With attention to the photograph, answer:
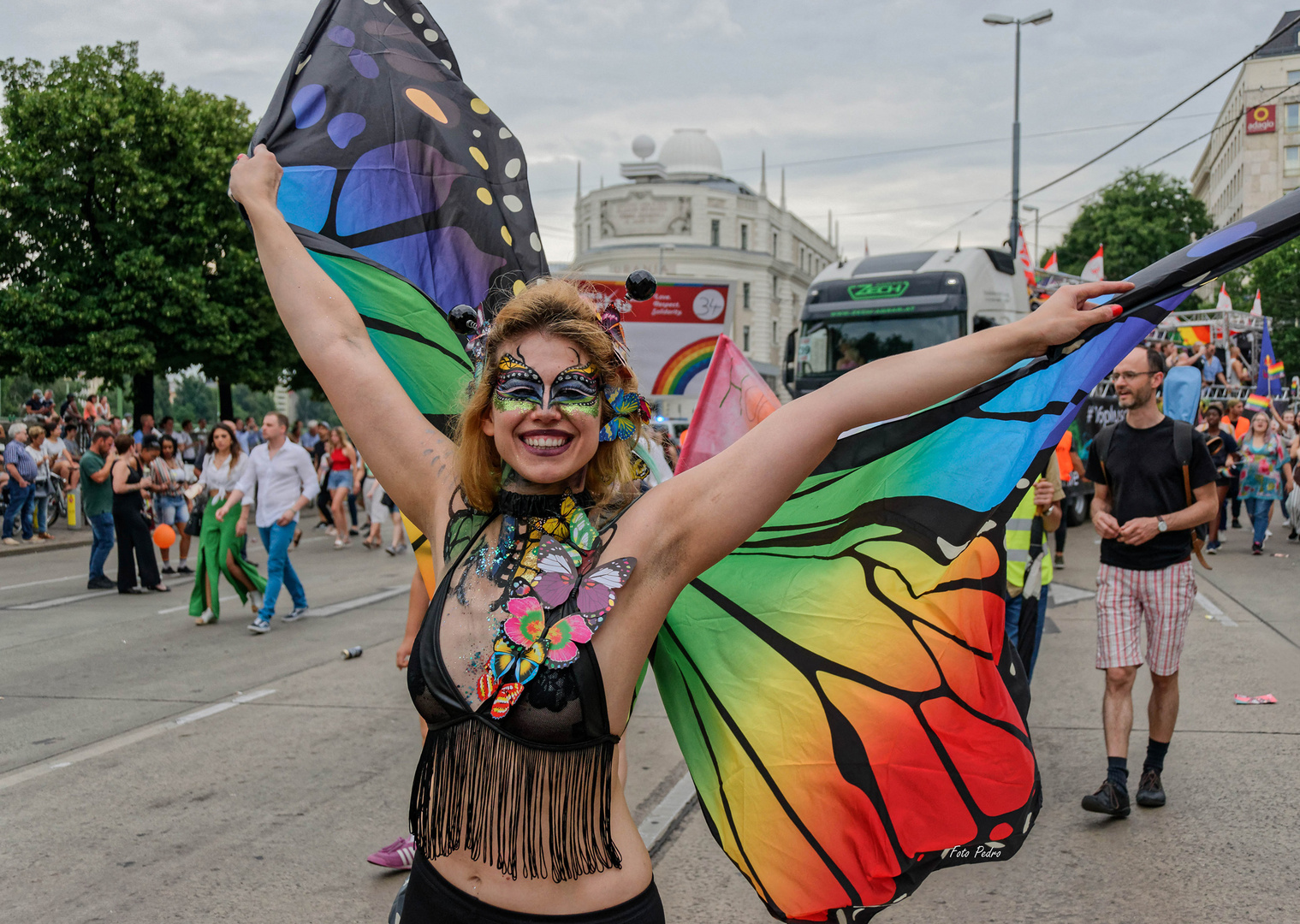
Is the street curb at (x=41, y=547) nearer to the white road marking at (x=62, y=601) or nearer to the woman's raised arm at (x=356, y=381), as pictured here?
→ the white road marking at (x=62, y=601)

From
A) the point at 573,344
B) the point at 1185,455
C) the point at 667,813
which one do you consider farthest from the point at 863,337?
the point at 573,344

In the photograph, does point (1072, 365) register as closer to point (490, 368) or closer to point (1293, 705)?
point (490, 368)

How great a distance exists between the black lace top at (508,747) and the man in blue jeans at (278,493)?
821 cm

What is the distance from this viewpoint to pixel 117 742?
616 centimetres

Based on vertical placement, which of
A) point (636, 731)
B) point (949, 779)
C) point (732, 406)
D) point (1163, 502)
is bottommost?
point (636, 731)

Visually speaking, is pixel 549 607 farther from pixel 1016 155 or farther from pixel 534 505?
pixel 1016 155

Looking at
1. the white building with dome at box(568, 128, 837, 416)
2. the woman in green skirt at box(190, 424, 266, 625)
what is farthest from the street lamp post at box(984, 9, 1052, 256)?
the white building with dome at box(568, 128, 837, 416)

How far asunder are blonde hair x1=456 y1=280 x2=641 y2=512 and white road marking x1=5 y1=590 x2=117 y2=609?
421 inches

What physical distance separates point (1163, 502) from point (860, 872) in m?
3.53

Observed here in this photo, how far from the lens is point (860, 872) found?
2193 mm

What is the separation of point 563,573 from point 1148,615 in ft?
13.1

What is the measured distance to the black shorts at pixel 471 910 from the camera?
1927 mm

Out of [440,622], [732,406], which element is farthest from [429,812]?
[732,406]

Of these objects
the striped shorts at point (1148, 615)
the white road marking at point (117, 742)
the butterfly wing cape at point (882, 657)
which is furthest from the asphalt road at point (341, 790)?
the butterfly wing cape at point (882, 657)
